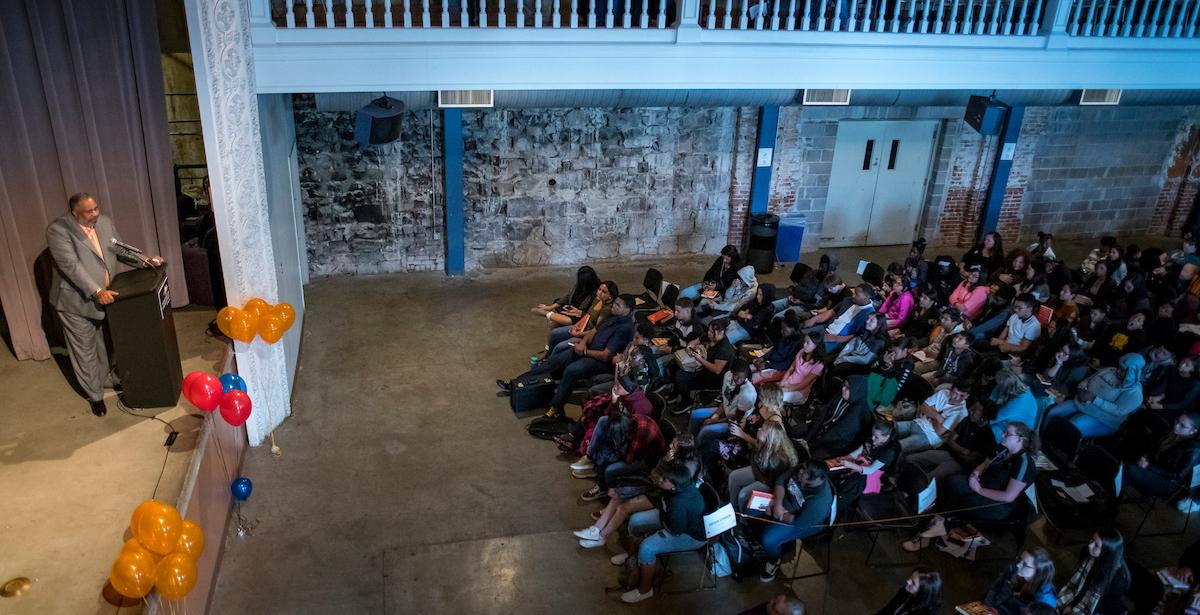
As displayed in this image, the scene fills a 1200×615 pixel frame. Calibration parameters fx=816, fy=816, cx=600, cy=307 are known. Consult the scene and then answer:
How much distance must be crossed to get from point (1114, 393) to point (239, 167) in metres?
7.35

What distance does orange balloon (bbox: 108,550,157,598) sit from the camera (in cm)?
413

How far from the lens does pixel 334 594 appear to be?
18.5 ft

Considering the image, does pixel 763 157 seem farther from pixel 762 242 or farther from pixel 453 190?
pixel 453 190

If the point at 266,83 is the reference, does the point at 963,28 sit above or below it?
above

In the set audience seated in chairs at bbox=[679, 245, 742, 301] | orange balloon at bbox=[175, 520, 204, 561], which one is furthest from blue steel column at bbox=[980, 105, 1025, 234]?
orange balloon at bbox=[175, 520, 204, 561]

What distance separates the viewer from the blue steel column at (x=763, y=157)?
11.4 metres

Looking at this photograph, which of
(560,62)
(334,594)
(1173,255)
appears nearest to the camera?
(334,594)

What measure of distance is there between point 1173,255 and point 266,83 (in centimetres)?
1044

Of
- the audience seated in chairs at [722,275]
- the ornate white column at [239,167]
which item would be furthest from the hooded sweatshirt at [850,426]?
the ornate white column at [239,167]

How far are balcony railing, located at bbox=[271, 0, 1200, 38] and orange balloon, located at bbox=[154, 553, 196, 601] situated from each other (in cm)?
453

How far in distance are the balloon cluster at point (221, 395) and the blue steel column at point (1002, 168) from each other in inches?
440

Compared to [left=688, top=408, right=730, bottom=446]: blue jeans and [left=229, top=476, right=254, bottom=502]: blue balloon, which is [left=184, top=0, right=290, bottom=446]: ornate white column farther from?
[left=688, top=408, right=730, bottom=446]: blue jeans

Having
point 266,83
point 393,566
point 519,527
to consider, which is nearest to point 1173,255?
point 519,527

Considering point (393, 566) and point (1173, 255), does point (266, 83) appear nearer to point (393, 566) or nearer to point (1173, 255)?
point (393, 566)
